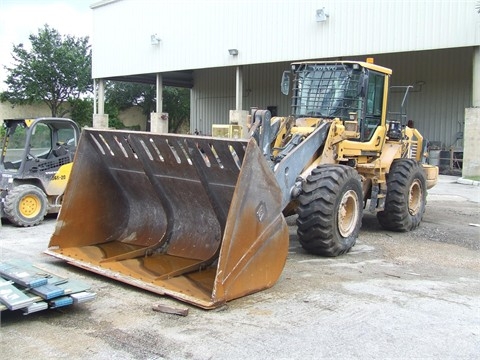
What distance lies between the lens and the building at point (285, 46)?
1753cm

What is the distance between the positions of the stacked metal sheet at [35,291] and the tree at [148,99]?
113 feet

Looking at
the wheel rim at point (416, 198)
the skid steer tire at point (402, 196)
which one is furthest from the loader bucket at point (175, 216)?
the wheel rim at point (416, 198)

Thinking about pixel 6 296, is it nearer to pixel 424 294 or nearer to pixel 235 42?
pixel 424 294

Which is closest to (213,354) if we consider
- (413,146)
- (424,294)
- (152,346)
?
(152,346)

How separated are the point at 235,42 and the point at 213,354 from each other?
2045cm

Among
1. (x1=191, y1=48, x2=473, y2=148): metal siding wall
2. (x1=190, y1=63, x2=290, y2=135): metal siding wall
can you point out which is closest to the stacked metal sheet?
(x1=191, y1=48, x2=473, y2=148): metal siding wall

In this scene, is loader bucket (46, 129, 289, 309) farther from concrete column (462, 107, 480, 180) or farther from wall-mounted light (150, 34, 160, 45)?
wall-mounted light (150, 34, 160, 45)

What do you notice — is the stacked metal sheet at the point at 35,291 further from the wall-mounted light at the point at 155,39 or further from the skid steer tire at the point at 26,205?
the wall-mounted light at the point at 155,39

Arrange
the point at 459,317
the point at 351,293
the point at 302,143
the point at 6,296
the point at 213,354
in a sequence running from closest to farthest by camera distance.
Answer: the point at 213,354 → the point at 6,296 → the point at 459,317 → the point at 351,293 → the point at 302,143

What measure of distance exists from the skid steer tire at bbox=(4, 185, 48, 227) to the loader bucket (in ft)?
7.69

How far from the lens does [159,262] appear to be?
6.08 meters

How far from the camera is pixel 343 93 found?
804cm

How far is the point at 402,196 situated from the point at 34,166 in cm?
581

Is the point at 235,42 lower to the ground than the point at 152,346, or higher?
higher
